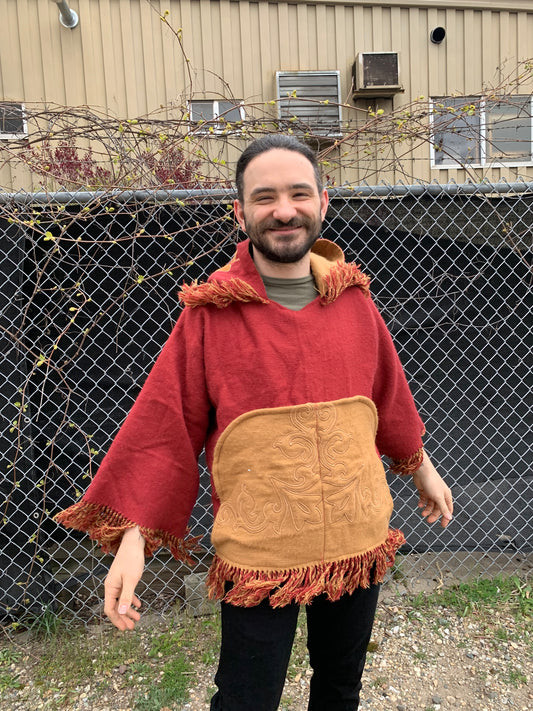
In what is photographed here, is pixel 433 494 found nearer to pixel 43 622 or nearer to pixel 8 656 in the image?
pixel 43 622

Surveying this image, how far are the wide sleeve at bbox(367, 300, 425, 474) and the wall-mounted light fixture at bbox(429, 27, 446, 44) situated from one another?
16.2ft

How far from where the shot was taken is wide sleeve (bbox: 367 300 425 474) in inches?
54.4

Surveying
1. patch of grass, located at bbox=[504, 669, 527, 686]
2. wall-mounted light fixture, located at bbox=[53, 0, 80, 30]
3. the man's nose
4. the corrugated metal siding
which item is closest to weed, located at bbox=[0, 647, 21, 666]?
patch of grass, located at bbox=[504, 669, 527, 686]

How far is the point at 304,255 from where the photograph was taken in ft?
3.93

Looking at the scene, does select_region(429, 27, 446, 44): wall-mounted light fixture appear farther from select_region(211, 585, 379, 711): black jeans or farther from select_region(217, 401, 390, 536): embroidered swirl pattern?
select_region(211, 585, 379, 711): black jeans

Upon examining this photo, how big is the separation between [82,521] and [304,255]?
0.84 meters

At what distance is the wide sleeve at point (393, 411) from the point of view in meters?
1.38

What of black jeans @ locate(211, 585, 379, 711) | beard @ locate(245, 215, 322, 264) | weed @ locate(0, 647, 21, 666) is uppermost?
beard @ locate(245, 215, 322, 264)

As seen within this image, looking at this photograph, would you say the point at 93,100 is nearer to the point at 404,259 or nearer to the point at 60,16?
the point at 60,16

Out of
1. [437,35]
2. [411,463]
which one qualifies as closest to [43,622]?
[411,463]

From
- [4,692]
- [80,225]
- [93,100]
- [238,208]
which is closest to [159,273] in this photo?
[80,225]

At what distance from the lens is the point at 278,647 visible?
3.81 ft

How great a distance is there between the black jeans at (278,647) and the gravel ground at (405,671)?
709mm

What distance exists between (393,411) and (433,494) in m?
0.29
